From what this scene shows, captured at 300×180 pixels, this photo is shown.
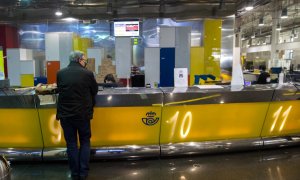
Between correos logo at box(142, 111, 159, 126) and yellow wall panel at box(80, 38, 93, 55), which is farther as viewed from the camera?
yellow wall panel at box(80, 38, 93, 55)

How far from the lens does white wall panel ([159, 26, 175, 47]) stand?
27.3 ft

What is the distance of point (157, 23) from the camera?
9688 mm

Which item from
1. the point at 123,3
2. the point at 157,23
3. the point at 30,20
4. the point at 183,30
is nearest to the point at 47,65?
the point at 30,20

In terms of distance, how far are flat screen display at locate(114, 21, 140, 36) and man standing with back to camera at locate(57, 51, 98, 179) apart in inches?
243

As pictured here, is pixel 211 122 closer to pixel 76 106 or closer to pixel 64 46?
pixel 76 106

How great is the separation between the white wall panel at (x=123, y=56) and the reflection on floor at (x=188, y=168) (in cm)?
532

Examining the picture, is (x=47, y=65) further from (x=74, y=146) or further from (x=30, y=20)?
(x=74, y=146)

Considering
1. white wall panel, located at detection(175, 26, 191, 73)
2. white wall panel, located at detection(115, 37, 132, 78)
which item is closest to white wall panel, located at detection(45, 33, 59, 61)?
white wall panel, located at detection(115, 37, 132, 78)

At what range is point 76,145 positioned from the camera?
3057mm

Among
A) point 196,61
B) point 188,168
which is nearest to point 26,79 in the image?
point 196,61

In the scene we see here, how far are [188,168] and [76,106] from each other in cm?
163

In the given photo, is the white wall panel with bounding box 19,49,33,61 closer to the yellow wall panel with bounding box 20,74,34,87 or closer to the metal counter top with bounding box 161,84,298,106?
the yellow wall panel with bounding box 20,74,34,87

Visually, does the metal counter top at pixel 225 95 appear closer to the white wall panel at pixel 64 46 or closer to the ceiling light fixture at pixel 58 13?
the white wall panel at pixel 64 46

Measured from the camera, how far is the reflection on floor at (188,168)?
3.19 meters
